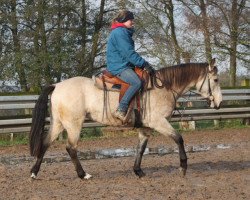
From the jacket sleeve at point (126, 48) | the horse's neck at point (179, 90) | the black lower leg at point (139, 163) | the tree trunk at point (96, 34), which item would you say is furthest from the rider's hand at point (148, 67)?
the tree trunk at point (96, 34)

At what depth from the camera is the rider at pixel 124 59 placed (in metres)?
7.77

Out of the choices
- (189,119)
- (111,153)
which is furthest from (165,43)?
(111,153)

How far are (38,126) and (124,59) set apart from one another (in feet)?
5.80

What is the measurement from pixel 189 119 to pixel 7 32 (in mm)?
10353

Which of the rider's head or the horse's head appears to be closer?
the rider's head

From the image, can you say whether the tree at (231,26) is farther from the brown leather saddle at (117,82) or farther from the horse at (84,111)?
the brown leather saddle at (117,82)

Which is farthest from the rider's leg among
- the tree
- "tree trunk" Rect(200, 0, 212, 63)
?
the tree

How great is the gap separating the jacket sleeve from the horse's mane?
540 mm

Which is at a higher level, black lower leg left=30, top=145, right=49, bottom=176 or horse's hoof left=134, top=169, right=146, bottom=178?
black lower leg left=30, top=145, right=49, bottom=176

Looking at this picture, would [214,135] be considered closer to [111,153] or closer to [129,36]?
[111,153]

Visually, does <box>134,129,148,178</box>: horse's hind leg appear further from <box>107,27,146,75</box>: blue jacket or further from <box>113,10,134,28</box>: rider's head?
<box>113,10,134,28</box>: rider's head

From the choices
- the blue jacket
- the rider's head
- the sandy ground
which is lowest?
the sandy ground

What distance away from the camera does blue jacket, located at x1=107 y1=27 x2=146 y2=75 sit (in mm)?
7781

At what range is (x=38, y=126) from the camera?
26.1 ft
